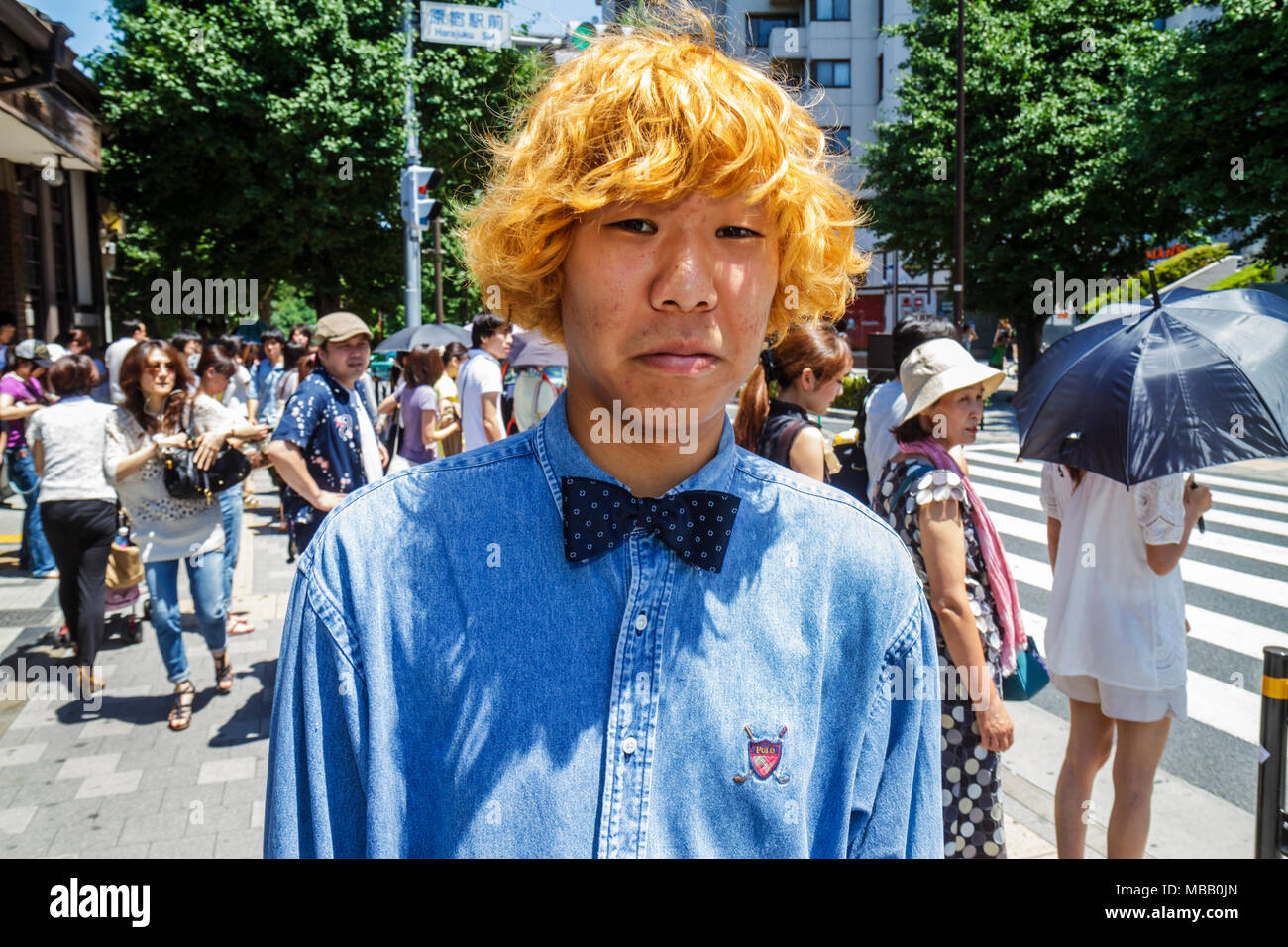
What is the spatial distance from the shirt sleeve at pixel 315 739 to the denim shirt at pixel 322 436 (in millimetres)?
4060

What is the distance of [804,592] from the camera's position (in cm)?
133

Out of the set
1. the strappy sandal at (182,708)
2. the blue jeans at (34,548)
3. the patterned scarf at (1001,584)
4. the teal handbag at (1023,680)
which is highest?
the patterned scarf at (1001,584)

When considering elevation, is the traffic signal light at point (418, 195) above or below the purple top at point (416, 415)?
above

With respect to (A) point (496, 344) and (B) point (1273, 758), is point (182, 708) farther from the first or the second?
(B) point (1273, 758)

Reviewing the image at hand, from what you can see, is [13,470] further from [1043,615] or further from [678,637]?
[678,637]

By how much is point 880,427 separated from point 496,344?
350cm

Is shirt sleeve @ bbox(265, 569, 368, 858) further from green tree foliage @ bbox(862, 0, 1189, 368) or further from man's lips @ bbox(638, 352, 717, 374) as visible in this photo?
green tree foliage @ bbox(862, 0, 1189, 368)

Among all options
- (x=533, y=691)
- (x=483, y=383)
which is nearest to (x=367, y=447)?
(x=483, y=383)

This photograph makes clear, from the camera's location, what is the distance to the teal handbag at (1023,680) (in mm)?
3172

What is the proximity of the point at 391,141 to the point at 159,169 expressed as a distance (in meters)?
4.66

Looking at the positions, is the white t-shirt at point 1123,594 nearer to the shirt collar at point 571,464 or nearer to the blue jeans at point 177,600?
the shirt collar at point 571,464

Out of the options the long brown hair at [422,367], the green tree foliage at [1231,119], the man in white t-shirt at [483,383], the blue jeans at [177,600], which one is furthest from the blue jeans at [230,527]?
the green tree foliage at [1231,119]

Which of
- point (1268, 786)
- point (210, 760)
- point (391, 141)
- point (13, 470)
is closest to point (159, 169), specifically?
point (391, 141)

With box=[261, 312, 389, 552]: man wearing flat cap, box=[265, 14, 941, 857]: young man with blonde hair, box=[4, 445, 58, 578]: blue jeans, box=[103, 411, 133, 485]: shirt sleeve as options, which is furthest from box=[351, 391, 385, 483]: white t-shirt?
box=[4, 445, 58, 578]: blue jeans
